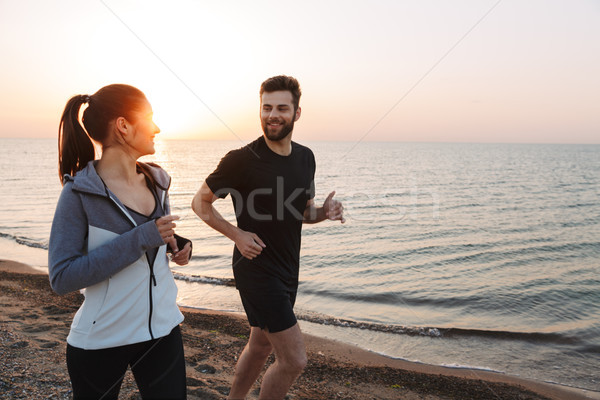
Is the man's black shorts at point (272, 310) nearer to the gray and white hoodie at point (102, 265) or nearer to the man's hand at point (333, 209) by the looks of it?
the man's hand at point (333, 209)

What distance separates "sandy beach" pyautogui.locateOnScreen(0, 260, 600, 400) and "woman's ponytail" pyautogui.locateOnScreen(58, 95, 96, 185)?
2944 millimetres

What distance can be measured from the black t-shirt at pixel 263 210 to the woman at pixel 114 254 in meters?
0.80

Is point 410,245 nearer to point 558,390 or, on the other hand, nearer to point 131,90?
point 558,390

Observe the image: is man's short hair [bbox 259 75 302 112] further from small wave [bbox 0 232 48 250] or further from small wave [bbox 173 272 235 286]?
small wave [bbox 0 232 48 250]

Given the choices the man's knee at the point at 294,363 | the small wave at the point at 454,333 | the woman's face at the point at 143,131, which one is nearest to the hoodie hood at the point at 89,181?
the woman's face at the point at 143,131

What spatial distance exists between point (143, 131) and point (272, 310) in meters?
1.50

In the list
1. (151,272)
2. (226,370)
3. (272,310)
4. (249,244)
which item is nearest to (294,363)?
(272,310)

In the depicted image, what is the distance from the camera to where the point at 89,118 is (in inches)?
84.5

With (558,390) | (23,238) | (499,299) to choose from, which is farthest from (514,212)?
(23,238)

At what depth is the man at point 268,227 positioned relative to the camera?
3.01 meters

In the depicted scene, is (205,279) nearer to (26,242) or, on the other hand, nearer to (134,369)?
(26,242)

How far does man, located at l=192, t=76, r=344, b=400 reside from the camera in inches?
118

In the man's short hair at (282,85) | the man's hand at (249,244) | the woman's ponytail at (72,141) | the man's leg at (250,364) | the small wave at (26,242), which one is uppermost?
the man's short hair at (282,85)

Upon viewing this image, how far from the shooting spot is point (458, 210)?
2370cm
